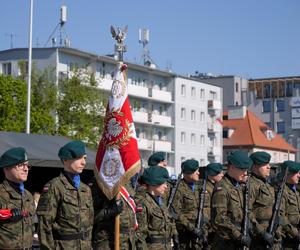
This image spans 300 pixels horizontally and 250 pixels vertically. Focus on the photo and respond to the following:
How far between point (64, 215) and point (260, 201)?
11.8 feet

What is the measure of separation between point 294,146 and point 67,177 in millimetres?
102133

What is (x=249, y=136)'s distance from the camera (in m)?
98.2

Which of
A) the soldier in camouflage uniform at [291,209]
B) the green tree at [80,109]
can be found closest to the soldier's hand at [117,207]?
the soldier in camouflage uniform at [291,209]

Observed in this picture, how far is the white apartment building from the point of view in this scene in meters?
71.1

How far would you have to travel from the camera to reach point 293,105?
107 m

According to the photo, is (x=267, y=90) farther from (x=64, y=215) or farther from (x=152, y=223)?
(x=64, y=215)

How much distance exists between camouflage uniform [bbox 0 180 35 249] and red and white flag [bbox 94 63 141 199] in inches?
88.6

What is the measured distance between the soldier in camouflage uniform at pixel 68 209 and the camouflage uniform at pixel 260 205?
299cm

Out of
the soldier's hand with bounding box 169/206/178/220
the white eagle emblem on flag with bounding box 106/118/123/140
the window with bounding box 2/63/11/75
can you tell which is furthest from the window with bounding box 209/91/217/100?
the white eagle emblem on flag with bounding box 106/118/123/140

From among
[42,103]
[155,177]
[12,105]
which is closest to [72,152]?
[155,177]

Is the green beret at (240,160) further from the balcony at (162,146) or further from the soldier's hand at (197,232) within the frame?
the balcony at (162,146)

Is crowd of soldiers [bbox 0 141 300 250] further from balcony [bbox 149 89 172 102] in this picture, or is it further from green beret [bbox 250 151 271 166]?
balcony [bbox 149 89 172 102]

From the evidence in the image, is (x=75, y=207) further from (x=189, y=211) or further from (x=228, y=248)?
(x=189, y=211)

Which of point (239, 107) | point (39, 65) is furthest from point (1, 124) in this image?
point (239, 107)
